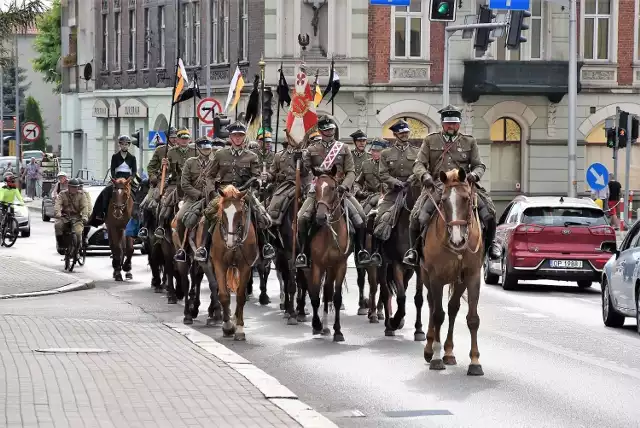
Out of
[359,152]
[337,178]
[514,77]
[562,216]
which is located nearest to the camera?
[337,178]

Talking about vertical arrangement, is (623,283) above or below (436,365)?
above

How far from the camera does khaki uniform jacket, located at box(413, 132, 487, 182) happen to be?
1680 centimetres

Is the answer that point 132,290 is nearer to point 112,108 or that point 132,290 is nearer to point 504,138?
point 504,138

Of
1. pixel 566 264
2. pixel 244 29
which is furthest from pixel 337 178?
pixel 244 29

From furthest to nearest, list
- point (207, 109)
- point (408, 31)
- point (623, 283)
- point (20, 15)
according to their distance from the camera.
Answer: point (408, 31)
point (207, 109)
point (20, 15)
point (623, 283)

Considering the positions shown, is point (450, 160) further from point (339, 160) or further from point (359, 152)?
point (359, 152)

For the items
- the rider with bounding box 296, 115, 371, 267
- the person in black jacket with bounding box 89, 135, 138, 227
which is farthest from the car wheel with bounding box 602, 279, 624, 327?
the person in black jacket with bounding box 89, 135, 138, 227

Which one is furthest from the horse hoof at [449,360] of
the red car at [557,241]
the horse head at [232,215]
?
the red car at [557,241]

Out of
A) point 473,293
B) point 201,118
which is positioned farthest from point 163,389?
point 201,118

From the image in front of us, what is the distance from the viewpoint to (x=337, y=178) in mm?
18953

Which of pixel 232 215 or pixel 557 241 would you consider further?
pixel 557 241

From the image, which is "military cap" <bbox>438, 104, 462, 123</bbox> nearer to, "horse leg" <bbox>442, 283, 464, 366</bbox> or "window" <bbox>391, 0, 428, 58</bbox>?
"horse leg" <bbox>442, 283, 464, 366</bbox>

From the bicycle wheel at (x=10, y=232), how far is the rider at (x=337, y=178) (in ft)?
75.9

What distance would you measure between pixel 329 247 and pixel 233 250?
1090 mm
